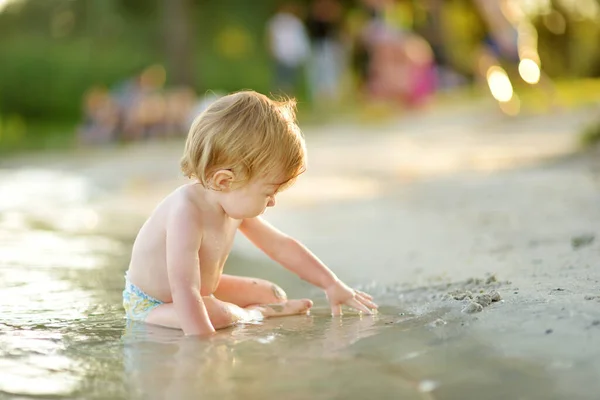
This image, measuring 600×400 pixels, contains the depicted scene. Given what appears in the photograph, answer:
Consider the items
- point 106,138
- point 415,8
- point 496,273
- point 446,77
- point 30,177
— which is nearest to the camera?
point 496,273

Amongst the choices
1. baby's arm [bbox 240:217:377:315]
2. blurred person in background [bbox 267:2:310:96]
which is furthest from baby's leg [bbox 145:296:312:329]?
blurred person in background [bbox 267:2:310:96]

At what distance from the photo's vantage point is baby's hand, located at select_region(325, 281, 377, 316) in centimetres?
354

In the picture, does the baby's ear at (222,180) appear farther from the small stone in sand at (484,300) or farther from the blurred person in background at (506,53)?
the blurred person in background at (506,53)

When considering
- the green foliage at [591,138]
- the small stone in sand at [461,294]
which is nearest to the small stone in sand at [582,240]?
the small stone in sand at [461,294]

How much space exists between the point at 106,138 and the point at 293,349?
1152cm

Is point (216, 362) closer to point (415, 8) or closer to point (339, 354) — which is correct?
point (339, 354)

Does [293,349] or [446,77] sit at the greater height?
[446,77]

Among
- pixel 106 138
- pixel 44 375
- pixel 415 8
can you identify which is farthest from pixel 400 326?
pixel 415 8

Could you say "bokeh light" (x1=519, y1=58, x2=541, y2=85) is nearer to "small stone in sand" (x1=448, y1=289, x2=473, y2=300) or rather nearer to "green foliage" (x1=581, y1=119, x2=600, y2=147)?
"green foliage" (x1=581, y1=119, x2=600, y2=147)

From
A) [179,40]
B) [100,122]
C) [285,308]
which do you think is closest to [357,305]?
[285,308]

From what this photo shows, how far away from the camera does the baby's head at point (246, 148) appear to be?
323 centimetres

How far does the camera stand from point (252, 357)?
2.88m

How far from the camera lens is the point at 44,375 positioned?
106 inches

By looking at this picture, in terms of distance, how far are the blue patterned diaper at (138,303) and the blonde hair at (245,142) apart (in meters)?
0.50
